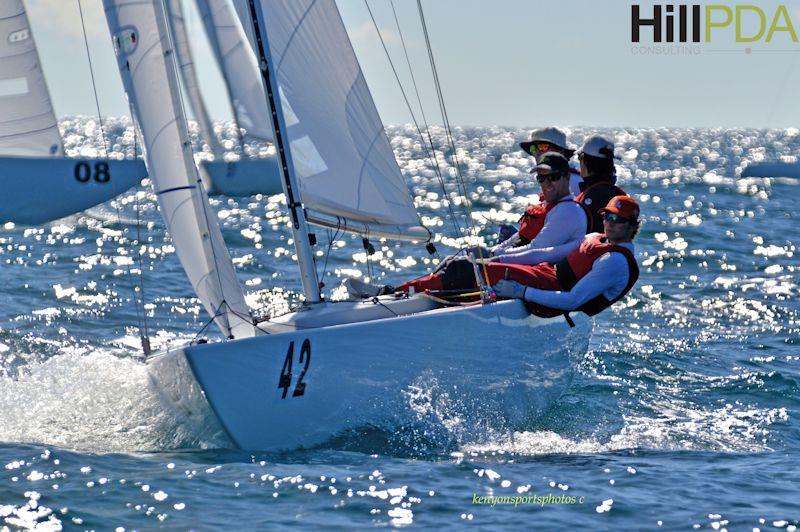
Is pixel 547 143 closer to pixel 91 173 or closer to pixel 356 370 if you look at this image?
pixel 356 370

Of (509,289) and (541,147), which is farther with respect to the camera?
(541,147)

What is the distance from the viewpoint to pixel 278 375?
526 cm

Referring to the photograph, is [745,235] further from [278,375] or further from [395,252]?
[278,375]

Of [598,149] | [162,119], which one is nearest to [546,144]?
[598,149]

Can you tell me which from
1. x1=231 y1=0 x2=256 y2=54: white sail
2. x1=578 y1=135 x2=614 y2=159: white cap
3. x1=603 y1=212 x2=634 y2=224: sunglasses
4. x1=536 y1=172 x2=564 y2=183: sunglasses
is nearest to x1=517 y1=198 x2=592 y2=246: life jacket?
x1=536 y1=172 x2=564 y2=183: sunglasses

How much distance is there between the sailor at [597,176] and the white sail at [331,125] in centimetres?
98

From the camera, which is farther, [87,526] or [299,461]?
[299,461]

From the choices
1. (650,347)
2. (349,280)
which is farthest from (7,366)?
(650,347)

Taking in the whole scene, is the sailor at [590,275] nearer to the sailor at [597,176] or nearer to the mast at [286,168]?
the sailor at [597,176]

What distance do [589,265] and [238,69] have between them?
2.24m

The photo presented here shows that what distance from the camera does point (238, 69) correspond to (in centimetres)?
681

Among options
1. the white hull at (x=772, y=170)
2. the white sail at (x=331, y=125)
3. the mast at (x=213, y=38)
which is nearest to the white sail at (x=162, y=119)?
the white sail at (x=331, y=125)

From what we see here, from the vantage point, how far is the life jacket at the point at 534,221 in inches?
→ 261

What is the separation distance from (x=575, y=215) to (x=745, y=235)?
11.1 metres
